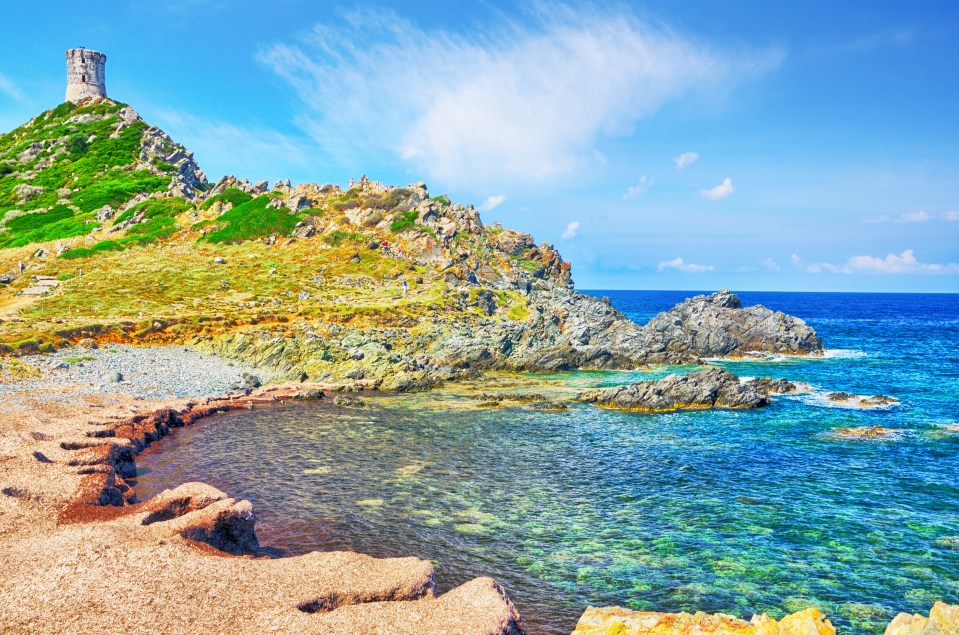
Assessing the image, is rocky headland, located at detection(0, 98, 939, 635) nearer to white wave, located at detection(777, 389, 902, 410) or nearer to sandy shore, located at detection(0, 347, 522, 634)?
sandy shore, located at detection(0, 347, 522, 634)

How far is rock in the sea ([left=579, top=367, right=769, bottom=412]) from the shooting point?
4634 centimetres

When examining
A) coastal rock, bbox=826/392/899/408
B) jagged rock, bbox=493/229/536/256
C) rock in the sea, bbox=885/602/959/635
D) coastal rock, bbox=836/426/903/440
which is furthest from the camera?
jagged rock, bbox=493/229/536/256

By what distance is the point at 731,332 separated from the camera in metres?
89.1

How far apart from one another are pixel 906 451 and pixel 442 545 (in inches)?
1198

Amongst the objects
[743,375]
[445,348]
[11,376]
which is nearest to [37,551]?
[11,376]

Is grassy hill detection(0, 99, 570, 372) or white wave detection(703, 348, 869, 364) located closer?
grassy hill detection(0, 99, 570, 372)

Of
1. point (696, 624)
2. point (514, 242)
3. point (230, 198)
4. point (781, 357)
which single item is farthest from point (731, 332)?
point (230, 198)

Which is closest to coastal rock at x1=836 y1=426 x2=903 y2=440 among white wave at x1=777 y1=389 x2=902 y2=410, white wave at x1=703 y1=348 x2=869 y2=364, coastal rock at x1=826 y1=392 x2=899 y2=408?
white wave at x1=777 y1=389 x2=902 y2=410

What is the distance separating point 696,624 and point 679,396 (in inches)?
1450

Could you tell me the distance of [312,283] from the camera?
86.1 meters

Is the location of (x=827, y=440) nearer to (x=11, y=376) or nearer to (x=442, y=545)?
(x=442, y=545)

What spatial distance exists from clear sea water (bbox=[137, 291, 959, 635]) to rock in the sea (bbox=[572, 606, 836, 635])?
2283 millimetres

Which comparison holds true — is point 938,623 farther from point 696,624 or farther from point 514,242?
point 514,242

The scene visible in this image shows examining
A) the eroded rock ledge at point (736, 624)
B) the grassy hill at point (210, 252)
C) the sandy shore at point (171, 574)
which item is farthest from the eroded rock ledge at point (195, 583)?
the grassy hill at point (210, 252)
